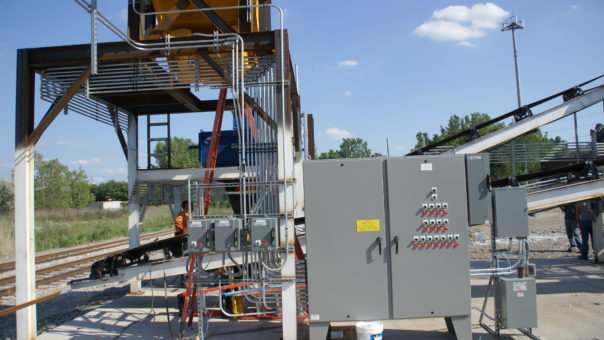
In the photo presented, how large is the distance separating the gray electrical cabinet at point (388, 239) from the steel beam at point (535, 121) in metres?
4.76

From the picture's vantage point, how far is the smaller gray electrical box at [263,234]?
5.75 m

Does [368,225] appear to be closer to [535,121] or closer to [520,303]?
[520,303]

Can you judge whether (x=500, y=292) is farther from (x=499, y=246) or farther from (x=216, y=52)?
(x=499, y=246)

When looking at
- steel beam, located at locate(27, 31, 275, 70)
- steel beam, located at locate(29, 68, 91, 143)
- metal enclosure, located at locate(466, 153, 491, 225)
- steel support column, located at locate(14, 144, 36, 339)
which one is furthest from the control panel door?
steel support column, located at locate(14, 144, 36, 339)

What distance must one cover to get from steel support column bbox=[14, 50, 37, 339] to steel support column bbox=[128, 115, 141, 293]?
9.72 ft

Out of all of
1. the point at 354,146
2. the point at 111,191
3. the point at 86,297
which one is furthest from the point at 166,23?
the point at 111,191

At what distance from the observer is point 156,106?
9.81 meters

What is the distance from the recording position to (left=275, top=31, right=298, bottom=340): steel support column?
5.84m

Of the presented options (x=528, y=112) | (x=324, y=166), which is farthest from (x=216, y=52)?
(x=528, y=112)

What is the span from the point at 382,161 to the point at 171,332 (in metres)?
4.13

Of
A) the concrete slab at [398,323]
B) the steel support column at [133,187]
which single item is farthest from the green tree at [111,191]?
the concrete slab at [398,323]

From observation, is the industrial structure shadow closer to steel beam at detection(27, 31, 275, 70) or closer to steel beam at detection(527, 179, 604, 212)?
steel beam at detection(527, 179, 604, 212)

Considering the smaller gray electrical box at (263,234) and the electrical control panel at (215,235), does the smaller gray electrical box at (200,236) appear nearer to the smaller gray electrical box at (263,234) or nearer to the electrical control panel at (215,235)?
the electrical control panel at (215,235)

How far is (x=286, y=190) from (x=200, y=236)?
1.34 metres
